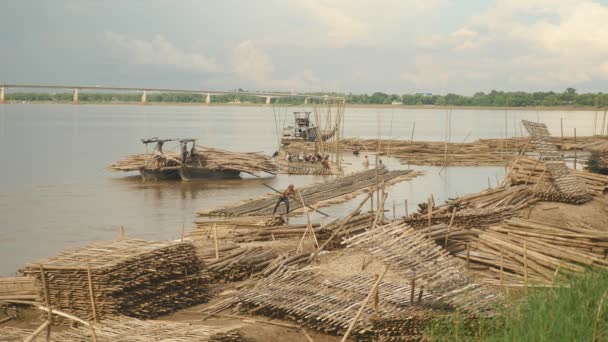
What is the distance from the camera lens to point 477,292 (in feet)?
27.1

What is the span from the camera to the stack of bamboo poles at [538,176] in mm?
17000

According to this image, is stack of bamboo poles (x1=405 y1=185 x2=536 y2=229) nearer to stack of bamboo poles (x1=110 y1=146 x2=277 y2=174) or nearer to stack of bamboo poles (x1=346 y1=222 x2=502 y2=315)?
stack of bamboo poles (x1=346 y1=222 x2=502 y2=315)

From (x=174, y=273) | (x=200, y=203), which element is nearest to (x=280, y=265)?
(x=174, y=273)

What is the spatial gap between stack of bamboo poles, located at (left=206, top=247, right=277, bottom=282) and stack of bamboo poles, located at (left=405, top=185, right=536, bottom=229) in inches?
95.7

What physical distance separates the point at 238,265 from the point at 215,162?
676 inches

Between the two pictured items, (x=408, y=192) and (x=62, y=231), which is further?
(x=408, y=192)

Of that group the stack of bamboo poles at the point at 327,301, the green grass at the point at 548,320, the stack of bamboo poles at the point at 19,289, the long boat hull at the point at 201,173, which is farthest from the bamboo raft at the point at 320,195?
the green grass at the point at 548,320

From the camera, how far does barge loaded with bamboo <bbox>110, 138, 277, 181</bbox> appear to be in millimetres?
27766

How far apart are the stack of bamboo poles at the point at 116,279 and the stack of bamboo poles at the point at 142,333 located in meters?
0.80

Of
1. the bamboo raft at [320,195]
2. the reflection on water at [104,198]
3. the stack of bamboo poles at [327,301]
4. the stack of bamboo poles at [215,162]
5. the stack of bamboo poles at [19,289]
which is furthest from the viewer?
the stack of bamboo poles at [215,162]

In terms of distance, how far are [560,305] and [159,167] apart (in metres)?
22.4

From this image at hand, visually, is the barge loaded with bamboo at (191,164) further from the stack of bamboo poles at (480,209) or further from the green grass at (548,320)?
the green grass at (548,320)

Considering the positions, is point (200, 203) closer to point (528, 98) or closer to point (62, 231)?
point (62, 231)

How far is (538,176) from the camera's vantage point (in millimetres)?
17312
